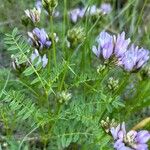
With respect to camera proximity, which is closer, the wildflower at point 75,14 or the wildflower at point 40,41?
the wildflower at point 40,41

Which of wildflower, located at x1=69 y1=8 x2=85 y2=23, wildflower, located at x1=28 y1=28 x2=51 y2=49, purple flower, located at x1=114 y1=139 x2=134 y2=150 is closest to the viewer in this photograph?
purple flower, located at x1=114 y1=139 x2=134 y2=150

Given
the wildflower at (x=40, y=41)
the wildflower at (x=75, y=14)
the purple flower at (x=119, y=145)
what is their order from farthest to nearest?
the wildflower at (x=75, y=14)
the wildflower at (x=40, y=41)
the purple flower at (x=119, y=145)

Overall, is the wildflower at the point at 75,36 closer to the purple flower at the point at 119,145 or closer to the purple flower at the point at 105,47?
the purple flower at the point at 105,47

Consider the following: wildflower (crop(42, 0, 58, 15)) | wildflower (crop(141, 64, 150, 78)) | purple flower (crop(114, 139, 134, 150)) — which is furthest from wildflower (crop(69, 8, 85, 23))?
purple flower (crop(114, 139, 134, 150))

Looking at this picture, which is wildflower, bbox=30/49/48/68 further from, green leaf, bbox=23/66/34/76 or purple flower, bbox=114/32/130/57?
purple flower, bbox=114/32/130/57

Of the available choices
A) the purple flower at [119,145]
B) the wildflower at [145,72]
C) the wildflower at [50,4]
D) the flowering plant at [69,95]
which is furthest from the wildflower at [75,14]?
the purple flower at [119,145]

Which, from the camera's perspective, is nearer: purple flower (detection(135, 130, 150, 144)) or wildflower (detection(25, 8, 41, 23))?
purple flower (detection(135, 130, 150, 144))

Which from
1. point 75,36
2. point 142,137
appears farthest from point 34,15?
point 142,137

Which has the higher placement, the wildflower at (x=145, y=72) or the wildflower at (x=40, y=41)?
the wildflower at (x=40, y=41)

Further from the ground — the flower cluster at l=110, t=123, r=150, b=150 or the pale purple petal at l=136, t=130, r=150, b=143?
the flower cluster at l=110, t=123, r=150, b=150
